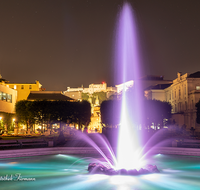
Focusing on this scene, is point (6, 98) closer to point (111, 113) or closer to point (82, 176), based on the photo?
point (111, 113)

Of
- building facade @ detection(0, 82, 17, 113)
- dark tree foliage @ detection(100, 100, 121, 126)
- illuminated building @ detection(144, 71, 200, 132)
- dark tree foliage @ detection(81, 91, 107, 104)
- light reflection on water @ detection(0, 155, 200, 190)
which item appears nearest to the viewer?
light reflection on water @ detection(0, 155, 200, 190)

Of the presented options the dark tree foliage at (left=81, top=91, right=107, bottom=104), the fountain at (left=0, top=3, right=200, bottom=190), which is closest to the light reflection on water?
the fountain at (left=0, top=3, right=200, bottom=190)

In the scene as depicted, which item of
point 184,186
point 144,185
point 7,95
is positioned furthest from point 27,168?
point 7,95

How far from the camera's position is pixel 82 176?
13.2 metres

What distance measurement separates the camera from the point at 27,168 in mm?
15172

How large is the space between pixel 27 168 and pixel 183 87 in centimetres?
6409

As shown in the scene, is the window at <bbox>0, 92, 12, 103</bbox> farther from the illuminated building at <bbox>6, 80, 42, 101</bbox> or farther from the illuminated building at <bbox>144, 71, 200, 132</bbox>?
the illuminated building at <bbox>6, 80, 42, 101</bbox>

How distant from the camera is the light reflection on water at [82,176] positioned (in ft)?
36.9

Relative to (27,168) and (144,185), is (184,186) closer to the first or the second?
(144,185)

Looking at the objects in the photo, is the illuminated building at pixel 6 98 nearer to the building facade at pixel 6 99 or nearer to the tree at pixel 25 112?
the building facade at pixel 6 99

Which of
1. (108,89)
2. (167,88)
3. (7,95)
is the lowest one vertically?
(7,95)

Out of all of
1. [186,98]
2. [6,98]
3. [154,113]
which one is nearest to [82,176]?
[154,113]

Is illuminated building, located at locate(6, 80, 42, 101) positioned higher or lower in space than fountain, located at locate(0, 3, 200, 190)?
higher

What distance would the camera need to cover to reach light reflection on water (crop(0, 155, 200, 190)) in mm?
11250
